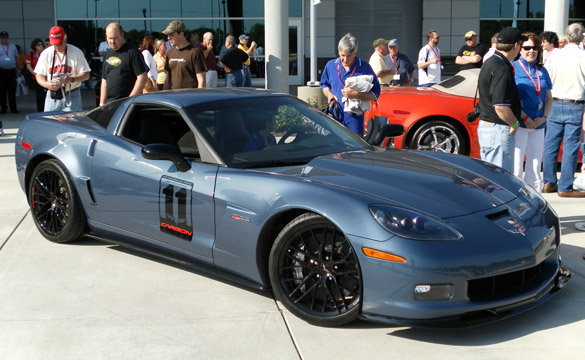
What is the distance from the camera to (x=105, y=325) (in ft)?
14.5

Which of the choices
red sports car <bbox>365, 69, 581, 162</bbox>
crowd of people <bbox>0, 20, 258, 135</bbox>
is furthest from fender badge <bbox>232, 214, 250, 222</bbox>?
red sports car <bbox>365, 69, 581, 162</bbox>

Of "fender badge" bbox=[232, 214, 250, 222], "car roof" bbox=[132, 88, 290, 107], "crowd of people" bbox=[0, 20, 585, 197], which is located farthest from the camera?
"crowd of people" bbox=[0, 20, 585, 197]

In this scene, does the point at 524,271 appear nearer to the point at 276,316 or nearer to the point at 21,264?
the point at 276,316

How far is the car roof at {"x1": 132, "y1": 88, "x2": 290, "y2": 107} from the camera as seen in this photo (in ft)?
17.8

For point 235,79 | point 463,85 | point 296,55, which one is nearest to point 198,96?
point 463,85

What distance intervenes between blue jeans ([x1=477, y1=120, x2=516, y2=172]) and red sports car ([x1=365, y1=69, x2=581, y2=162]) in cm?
304

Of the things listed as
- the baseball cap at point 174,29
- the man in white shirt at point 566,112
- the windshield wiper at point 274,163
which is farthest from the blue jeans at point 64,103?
the man in white shirt at point 566,112

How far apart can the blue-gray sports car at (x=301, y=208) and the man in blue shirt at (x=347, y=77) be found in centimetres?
155

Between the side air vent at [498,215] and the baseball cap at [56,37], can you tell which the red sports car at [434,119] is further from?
the side air vent at [498,215]

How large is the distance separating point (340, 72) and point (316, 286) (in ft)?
11.7

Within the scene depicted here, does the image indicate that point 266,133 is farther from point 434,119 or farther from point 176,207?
point 434,119

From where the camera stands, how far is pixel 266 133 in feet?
17.1

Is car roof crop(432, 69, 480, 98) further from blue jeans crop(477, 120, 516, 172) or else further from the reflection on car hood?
the reflection on car hood

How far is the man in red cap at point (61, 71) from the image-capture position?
8766 mm
